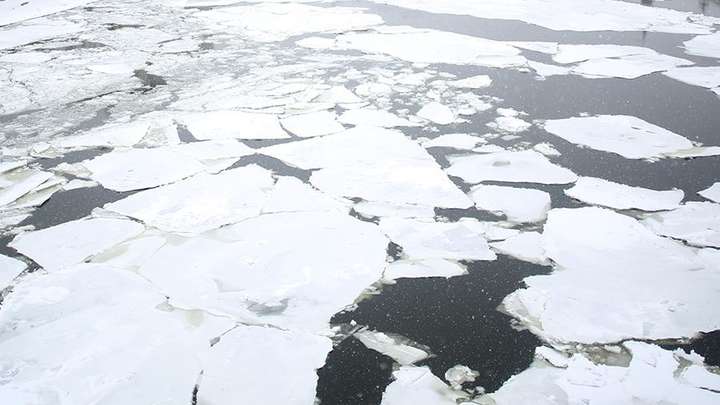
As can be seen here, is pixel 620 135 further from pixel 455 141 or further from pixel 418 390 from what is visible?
pixel 418 390

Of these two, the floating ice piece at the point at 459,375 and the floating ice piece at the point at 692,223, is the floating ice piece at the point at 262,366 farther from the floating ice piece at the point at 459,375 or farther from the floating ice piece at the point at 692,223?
the floating ice piece at the point at 692,223

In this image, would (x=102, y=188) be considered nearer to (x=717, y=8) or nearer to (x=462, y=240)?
(x=462, y=240)

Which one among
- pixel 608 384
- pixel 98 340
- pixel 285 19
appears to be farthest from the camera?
pixel 285 19

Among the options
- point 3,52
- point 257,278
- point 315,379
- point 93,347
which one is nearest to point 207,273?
point 257,278

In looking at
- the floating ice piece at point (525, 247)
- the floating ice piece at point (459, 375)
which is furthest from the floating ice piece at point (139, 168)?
the floating ice piece at point (459, 375)

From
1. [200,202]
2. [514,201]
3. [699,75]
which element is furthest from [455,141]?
[699,75]

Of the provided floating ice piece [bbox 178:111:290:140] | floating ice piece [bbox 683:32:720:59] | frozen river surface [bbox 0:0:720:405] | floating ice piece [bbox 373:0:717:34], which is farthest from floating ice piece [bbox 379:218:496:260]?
floating ice piece [bbox 373:0:717:34]

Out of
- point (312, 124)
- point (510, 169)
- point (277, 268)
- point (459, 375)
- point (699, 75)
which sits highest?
point (699, 75)
